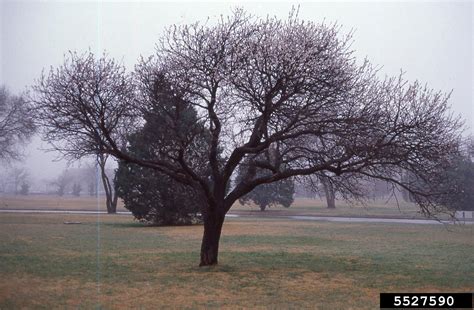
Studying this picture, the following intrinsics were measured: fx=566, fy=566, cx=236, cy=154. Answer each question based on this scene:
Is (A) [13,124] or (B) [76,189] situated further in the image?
(B) [76,189]

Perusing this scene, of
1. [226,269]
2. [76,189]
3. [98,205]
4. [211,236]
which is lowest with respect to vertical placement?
[226,269]

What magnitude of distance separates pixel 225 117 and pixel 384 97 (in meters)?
4.36

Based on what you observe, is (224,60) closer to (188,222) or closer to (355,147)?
(355,147)

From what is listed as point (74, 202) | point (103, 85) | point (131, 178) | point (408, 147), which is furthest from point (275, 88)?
point (131, 178)

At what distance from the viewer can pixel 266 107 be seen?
14430 millimetres

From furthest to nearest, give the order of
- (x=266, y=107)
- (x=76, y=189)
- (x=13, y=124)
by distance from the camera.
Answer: (x=76, y=189) < (x=13, y=124) < (x=266, y=107)

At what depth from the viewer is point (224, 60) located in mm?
14617

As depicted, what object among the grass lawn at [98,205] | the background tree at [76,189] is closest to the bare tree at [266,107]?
the grass lawn at [98,205]

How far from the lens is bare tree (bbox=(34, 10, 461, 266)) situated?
1412 centimetres

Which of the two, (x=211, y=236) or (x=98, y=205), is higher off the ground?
(x=98, y=205)

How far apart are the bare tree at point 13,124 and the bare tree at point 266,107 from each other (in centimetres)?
161

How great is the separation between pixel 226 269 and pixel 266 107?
4601 mm

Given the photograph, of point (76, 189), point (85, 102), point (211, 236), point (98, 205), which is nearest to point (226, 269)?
point (211, 236)

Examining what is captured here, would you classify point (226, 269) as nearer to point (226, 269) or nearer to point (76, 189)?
point (226, 269)
